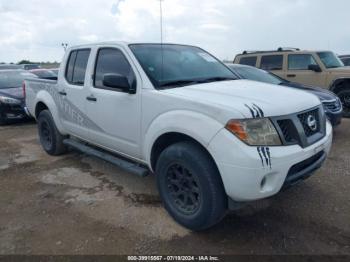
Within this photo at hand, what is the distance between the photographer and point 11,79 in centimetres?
1054

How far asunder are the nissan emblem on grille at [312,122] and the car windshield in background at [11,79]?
889cm

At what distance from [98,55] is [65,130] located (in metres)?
1.55

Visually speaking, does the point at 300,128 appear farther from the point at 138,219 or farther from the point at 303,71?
the point at 303,71

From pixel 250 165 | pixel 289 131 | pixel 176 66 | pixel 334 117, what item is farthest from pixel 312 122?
pixel 334 117

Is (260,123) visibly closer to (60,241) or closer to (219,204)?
(219,204)

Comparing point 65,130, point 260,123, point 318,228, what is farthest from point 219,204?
point 65,130

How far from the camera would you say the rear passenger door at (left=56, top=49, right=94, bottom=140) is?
4.67 meters

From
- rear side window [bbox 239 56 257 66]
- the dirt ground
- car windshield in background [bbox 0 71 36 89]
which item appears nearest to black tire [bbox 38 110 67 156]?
the dirt ground

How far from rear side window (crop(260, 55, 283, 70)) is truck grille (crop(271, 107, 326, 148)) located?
653 cm

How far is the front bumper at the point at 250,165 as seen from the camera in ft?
8.82

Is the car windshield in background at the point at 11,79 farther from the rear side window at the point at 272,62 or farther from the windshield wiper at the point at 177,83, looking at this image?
the windshield wiper at the point at 177,83

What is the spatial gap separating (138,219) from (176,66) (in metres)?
1.80

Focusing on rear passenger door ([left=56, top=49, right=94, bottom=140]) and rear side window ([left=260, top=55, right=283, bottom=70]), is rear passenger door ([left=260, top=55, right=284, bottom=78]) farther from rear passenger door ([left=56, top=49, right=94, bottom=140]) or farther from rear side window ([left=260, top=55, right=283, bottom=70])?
rear passenger door ([left=56, top=49, right=94, bottom=140])

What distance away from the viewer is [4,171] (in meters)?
5.36
